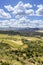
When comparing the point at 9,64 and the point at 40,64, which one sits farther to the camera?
the point at 40,64

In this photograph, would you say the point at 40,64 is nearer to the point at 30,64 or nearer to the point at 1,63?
the point at 30,64

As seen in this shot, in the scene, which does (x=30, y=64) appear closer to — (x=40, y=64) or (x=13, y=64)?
(x=40, y=64)

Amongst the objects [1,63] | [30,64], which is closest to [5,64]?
[1,63]

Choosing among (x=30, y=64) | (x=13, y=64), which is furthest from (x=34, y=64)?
(x=13, y=64)

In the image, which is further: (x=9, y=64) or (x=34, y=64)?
(x=34, y=64)

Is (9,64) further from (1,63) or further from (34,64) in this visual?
(34,64)

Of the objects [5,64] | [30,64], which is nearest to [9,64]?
[5,64]

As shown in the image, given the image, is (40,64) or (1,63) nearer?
(1,63)
